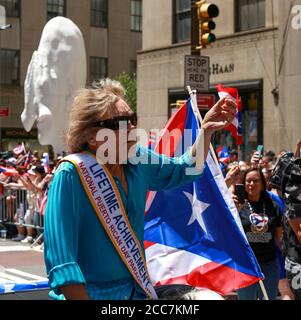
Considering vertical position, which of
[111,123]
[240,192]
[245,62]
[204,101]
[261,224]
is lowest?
[261,224]

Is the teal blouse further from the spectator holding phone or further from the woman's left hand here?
the spectator holding phone

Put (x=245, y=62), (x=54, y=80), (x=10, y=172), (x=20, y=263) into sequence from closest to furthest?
(x=20, y=263) < (x=10, y=172) < (x=54, y=80) < (x=245, y=62)

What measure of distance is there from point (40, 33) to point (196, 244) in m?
39.2

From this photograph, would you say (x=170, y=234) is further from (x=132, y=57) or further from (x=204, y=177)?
(x=132, y=57)

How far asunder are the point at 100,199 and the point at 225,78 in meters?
Answer: 19.6

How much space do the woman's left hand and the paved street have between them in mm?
5194

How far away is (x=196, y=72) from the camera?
39.7 ft

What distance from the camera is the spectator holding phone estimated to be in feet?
20.3

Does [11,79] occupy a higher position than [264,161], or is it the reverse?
[11,79]

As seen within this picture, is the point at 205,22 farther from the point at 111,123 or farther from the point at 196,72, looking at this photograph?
the point at 111,123

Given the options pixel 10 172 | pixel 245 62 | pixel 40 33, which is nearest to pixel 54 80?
pixel 10 172

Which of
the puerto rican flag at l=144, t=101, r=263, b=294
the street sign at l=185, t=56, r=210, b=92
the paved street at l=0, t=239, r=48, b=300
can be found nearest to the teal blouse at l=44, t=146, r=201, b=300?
the puerto rican flag at l=144, t=101, r=263, b=294

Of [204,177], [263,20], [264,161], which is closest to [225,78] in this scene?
[263,20]
